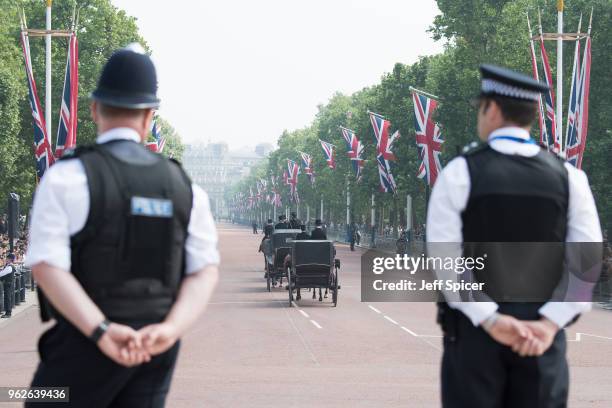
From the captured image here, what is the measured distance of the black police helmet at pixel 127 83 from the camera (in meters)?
4.37

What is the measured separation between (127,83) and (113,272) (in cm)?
74

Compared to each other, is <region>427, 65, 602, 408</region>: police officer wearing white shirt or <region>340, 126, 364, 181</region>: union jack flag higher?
<region>340, 126, 364, 181</region>: union jack flag

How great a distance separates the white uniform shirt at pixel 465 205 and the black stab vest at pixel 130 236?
976 millimetres

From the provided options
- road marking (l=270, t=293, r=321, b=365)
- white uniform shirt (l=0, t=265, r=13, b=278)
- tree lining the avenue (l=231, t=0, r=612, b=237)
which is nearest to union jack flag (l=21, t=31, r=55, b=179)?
white uniform shirt (l=0, t=265, r=13, b=278)

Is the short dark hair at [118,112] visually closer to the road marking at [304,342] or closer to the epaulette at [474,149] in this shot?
the epaulette at [474,149]

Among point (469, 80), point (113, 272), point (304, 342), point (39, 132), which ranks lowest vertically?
point (304, 342)

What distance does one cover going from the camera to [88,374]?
4.09 meters

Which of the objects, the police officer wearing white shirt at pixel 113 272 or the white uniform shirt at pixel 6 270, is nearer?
the police officer wearing white shirt at pixel 113 272

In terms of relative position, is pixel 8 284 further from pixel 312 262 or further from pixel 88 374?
pixel 88 374

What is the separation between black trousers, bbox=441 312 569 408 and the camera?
4.41 m

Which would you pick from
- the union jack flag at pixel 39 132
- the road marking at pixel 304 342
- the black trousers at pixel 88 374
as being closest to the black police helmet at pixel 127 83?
the black trousers at pixel 88 374

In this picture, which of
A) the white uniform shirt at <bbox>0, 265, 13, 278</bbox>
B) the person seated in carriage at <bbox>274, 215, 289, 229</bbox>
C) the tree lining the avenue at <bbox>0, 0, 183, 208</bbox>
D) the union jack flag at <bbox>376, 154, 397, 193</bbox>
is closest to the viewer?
the white uniform shirt at <bbox>0, 265, 13, 278</bbox>

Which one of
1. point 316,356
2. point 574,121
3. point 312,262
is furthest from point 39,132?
point 316,356

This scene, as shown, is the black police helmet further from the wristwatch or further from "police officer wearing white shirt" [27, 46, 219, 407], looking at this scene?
the wristwatch
